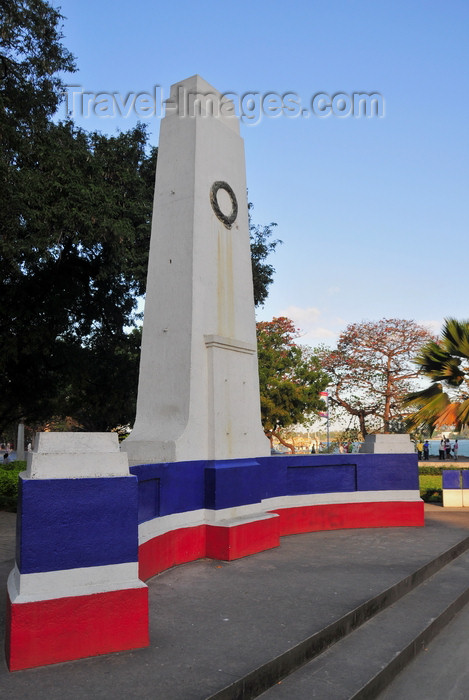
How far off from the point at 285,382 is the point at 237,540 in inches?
872

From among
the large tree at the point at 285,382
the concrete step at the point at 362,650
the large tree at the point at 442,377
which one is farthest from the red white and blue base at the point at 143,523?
the large tree at the point at 285,382

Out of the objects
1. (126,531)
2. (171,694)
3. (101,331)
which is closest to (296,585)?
(126,531)

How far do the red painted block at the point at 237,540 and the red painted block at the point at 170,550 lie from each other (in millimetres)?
145

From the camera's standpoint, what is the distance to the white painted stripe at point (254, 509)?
5.99m

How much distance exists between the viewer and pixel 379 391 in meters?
30.2

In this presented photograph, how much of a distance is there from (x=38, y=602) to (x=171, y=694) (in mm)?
1032

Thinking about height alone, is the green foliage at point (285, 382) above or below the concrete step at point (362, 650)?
above

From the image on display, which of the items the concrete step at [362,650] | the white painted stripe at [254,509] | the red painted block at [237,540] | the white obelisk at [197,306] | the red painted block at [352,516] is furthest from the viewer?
the red painted block at [352,516]

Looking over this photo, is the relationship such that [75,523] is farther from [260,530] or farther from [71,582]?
[260,530]

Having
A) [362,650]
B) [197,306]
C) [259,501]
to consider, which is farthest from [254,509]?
[362,650]

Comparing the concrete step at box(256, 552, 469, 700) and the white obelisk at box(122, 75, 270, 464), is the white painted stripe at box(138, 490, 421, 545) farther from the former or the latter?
the concrete step at box(256, 552, 469, 700)

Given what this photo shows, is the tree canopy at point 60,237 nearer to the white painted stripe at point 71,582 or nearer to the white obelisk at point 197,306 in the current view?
the white obelisk at point 197,306

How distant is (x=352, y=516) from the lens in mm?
9086

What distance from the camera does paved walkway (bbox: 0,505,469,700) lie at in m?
3.30
